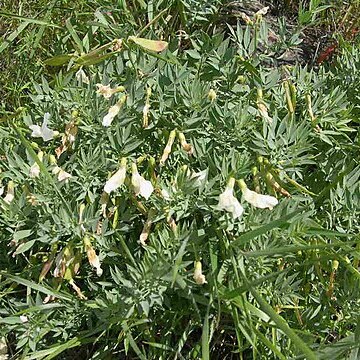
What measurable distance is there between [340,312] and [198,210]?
46cm

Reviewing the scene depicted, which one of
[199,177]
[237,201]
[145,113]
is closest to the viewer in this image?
[237,201]

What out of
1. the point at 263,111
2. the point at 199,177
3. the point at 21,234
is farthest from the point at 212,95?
the point at 21,234

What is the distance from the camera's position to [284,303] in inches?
66.3

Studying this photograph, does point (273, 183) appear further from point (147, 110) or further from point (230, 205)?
point (147, 110)

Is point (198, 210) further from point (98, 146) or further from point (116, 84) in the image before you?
point (116, 84)

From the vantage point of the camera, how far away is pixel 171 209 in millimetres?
1637

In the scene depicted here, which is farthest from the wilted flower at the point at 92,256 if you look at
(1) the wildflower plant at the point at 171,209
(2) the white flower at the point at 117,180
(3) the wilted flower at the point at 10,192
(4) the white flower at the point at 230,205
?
(4) the white flower at the point at 230,205

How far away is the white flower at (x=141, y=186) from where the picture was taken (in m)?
1.60

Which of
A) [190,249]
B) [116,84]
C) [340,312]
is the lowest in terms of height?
[340,312]

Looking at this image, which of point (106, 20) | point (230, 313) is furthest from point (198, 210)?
point (106, 20)

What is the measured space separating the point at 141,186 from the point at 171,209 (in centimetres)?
10

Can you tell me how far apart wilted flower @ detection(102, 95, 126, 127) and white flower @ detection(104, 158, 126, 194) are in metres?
0.11

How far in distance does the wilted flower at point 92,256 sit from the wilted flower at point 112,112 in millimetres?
300

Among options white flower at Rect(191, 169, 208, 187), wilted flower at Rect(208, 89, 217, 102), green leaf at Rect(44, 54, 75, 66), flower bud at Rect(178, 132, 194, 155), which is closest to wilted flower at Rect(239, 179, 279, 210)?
white flower at Rect(191, 169, 208, 187)
